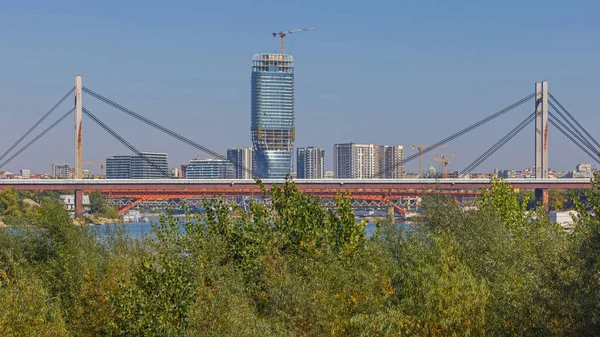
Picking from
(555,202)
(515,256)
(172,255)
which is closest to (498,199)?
(515,256)

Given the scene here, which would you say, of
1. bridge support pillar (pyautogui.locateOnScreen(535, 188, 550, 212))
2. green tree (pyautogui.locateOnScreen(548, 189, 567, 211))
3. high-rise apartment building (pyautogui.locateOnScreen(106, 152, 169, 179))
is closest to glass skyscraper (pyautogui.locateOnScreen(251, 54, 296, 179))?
high-rise apartment building (pyautogui.locateOnScreen(106, 152, 169, 179))

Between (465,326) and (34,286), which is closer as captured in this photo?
(465,326)

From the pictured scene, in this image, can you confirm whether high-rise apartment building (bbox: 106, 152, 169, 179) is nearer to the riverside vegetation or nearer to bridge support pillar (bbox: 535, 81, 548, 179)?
bridge support pillar (bbox: 535, 81, 548, 179)

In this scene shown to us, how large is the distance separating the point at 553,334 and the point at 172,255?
8479mm

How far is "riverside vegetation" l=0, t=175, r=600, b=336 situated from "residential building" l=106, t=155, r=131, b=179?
150491 millimetres

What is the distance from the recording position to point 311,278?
19.7m

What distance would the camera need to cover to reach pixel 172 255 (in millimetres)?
20828

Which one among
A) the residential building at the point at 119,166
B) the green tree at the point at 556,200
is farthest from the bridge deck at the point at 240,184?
the residential building at the point at 119,166

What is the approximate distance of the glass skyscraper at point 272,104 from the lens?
176m

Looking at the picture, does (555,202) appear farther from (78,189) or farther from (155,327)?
(155,327)

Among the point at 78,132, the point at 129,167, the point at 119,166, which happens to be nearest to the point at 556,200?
the point at 78,132

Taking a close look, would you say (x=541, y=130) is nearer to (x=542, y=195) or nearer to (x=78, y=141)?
(x=542, y=195)

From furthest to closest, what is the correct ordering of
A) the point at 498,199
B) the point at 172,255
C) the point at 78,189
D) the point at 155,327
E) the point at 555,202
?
the point at 555,202, the point at 78,189, the point at 498,199, the point at 172,255, the point at 155,327

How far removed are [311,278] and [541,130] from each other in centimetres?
5409
